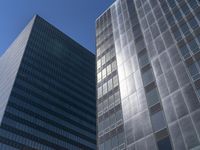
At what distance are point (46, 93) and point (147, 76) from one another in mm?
95630

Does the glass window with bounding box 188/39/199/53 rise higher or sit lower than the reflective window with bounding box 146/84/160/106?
higher

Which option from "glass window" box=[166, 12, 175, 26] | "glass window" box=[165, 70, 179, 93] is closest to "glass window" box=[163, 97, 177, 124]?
"glass window" box=[165, 70, 179, 93]

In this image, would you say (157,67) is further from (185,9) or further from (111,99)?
(185,9)

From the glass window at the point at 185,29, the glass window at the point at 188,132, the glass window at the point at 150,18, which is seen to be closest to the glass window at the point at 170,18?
the glass window at the point at 185,29

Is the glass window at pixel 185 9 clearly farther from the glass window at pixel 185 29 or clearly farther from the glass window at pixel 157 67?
the glass window at pixel 157 67

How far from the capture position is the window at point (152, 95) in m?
36.3

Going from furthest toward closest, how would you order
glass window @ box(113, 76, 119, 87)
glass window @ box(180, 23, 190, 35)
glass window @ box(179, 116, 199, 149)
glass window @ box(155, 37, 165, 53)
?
glass window @ box(113, 76, 119, 87) → glass window @ box(155, 37, 165, 53) → glass window @ box(180, 23, 190, 35) → glass window @ box(179, 116, 199, 149)

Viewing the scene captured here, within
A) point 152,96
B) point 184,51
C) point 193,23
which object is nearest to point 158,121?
point 152,96

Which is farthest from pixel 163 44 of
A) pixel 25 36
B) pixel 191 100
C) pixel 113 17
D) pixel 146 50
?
pixel 25 36

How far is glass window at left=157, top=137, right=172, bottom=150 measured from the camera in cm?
3082

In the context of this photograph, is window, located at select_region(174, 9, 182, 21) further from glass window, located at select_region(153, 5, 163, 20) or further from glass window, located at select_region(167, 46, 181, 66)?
glass window, located at select_region(167, 46, 181, 66)

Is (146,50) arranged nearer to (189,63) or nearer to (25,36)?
(189,63)

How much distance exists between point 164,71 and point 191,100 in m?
7.06

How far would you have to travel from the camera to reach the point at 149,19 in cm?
4797
